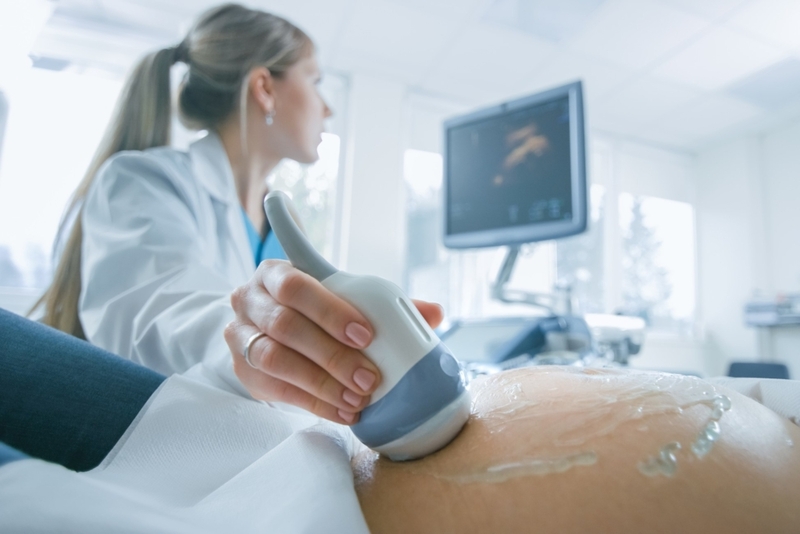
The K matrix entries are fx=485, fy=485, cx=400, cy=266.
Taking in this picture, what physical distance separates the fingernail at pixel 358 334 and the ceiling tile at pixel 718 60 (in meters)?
3.04

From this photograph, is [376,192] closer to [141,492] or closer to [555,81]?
[555,81]

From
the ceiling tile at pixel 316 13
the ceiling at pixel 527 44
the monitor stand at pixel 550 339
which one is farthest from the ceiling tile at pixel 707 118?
the monitor stand at pixel 550 339

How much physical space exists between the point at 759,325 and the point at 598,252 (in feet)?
3.70

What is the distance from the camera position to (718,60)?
2.78m

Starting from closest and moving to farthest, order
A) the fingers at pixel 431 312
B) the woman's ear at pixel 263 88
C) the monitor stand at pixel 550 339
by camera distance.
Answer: the fingers at pixel 431 312
the monitor stand at pixel 550 339
the woman's ear at pixel 263 88

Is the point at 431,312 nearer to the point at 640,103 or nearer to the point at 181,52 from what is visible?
the point at 181,52

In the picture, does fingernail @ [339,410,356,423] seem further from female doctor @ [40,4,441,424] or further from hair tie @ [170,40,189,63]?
hair tie @ [170,40,189,63]

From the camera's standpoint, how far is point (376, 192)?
2.87 m

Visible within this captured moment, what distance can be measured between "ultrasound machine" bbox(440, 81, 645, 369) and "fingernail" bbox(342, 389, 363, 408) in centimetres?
72

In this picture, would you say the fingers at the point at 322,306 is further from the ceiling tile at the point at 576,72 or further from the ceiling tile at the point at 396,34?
the ceiling tile at the point at 576,72

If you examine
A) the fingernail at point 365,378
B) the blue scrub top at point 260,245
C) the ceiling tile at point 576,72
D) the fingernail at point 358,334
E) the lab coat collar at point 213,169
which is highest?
the ceiling tile at point 576,72

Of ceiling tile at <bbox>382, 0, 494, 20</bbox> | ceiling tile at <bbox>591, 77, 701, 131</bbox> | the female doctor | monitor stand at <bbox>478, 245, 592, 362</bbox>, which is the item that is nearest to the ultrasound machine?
monitor stand at <bbox>478, 245, 592, 362</bbox>

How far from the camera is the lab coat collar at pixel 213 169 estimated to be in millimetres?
1087

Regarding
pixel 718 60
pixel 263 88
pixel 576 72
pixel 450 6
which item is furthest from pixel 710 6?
pixel 263 88
